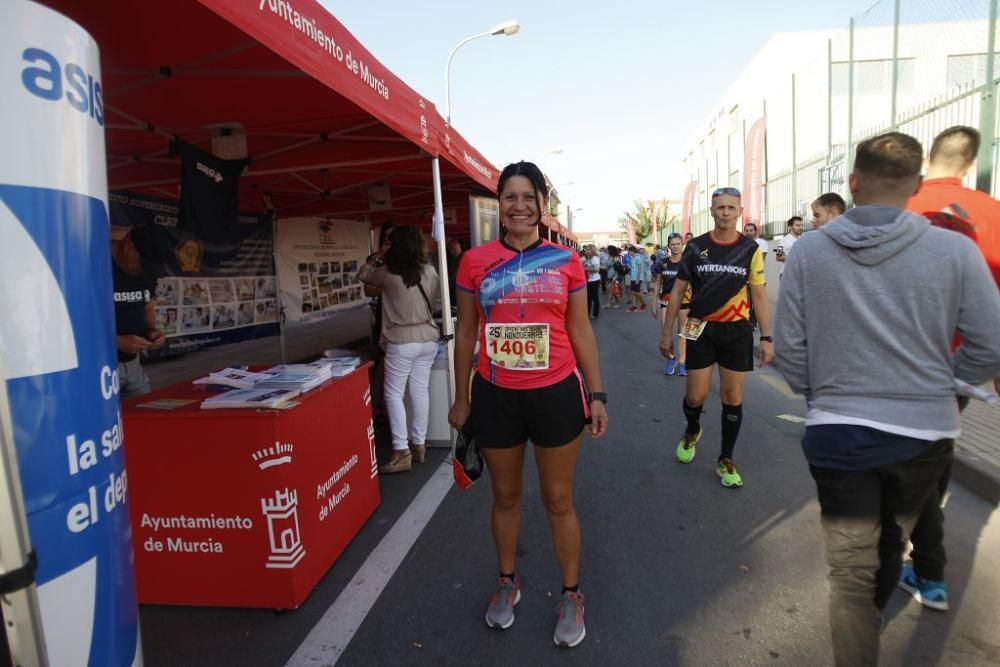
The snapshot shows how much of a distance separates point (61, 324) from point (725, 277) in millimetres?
3580

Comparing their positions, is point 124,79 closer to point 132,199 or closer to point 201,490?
point 132,199

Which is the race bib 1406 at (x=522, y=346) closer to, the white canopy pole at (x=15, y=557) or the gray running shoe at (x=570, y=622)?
the gray running shoe at (x=570, y=622)

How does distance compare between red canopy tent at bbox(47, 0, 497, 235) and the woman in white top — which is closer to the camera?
red canopy tent at bbox(47, 0, 497, 235)

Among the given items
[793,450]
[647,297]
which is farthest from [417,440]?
[647,297]

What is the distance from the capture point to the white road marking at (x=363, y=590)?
240cm

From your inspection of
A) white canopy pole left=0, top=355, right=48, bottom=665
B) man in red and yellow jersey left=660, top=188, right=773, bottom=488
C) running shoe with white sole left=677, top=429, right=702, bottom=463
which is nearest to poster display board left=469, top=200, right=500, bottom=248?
man in red and yellow jersey left=660, top=188, right=773, bottom=488

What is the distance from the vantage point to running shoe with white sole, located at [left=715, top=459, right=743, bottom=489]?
393cm

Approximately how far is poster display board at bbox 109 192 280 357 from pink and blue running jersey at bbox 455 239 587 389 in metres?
3.48

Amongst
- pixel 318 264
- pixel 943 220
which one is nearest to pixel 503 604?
pixel 943 220

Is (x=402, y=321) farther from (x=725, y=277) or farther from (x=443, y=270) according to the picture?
(x=725, y=277)

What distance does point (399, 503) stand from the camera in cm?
387

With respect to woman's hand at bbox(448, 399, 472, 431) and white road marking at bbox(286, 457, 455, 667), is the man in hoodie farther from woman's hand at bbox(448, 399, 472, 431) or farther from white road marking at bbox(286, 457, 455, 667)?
white road marking at bbox(286, 457, 455, 667)

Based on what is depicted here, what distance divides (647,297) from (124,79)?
20915mm

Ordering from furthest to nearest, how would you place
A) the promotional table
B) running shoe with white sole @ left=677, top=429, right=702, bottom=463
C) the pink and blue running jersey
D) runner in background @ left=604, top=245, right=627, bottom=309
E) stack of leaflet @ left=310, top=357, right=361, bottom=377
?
runner in background @ left=604, top=245, right=627, bottom=309 < running shoe with white sole @ left=677, top=429, right=702, bottom=463 < stack of leaflet @ left=310, top=357, right=361, bottom=377 < the promotional table < the pink and blue running jersey
